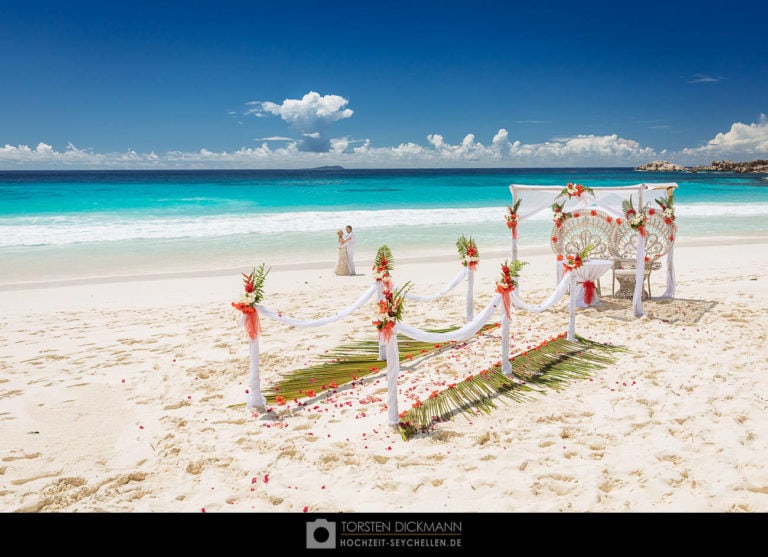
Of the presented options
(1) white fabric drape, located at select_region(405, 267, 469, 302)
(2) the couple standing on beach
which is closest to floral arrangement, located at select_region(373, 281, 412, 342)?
(1) white fabric drape, located at select_region(405, 267, 469, 302)

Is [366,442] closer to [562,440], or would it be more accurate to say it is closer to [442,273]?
[562,440]

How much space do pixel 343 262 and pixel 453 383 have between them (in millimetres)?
7625

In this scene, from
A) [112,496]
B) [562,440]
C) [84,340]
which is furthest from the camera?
[84,340]

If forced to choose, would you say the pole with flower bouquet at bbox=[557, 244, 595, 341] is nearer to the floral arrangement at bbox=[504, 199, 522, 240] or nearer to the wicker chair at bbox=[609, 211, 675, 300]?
the floral arrangement at bbox=[504, 199, 522, 240]

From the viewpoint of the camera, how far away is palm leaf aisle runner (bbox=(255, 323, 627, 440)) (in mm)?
5402

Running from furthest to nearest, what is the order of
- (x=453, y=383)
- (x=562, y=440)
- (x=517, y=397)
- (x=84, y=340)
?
(x=84, y=340)
(x=453, y=383)
(x=517, y=397)
(x=562, y=440)

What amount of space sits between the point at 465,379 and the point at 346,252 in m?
7.52

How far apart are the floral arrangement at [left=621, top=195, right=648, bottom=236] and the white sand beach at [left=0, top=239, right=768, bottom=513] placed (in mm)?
1498

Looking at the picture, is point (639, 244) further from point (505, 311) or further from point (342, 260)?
point (342, 260)

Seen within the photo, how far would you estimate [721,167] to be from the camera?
113750 millimetres

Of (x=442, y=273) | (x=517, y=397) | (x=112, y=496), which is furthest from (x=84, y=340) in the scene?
(x=442, y=273)

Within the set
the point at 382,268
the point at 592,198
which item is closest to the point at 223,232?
the point at 592,198

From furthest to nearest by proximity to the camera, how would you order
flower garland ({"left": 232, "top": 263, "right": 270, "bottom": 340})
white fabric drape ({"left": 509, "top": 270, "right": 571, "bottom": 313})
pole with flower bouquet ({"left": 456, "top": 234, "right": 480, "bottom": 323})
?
pole with flower bouquet ({"left": 456, "top": 234, "right": 480, "bottom": 323})
white fabric drape ({"left": 509, "top": 270, "right": 571, "bottom": 313})
flower garland ({"left": 232, "top": 263, "right": 270, "bottom": 340})
